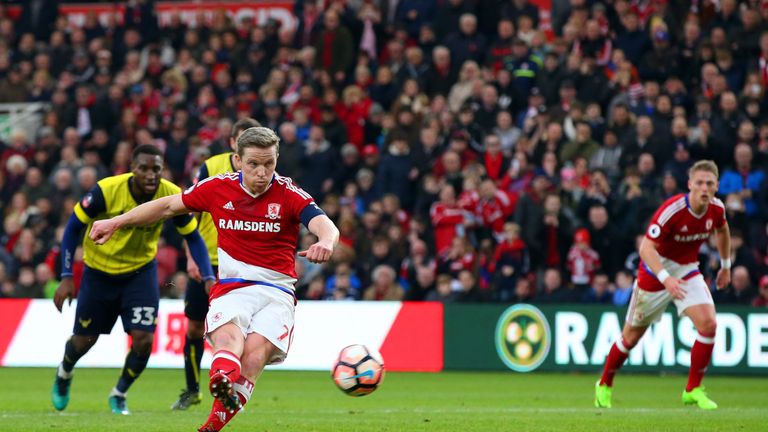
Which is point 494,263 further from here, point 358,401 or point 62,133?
point 62,133

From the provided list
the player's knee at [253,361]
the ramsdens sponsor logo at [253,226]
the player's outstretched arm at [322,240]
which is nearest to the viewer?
the player's outstretched arm at [322,240]

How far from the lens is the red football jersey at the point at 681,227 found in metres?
12.6

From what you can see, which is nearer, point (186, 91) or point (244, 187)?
point (244, 187)

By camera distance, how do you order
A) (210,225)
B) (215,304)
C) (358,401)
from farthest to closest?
(358,401)
(210,225)
(215,304)

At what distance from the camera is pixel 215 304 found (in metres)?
8.44

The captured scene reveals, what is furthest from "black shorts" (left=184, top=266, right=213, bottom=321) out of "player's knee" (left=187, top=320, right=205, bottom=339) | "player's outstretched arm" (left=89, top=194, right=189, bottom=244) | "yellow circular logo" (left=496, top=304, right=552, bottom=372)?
"yellow circular logo" (left=496, top=304, right=552, bottom=372)

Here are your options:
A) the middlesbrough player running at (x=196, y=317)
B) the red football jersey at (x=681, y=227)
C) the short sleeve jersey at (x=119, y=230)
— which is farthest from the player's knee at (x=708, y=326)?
the short sleeve jersey at (x=119, y=230)

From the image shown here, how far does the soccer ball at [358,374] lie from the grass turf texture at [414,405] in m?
1.32

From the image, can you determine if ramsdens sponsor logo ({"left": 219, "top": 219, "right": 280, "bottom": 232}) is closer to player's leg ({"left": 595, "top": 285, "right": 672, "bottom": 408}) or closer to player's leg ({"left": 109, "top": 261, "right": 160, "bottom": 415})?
player's leg ({"left": 109, "top": 261, "right": 160, "bottom": 415})

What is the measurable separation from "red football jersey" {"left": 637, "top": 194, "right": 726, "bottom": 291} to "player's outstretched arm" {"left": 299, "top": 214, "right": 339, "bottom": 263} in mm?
5156

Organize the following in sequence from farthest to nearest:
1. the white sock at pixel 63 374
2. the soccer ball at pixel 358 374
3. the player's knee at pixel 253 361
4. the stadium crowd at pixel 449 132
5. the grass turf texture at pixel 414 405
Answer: the stadium crowd at pixel 449 132 → the white sock at pixel 63 374 → the grass turf texture at pixel 414 405 → the soccer ball at pixel 358 374 → the player's knee at pixel 253 361

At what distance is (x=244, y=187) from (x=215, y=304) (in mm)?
795

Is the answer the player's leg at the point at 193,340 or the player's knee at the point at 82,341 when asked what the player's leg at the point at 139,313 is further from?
the player's leg at the point at 193,340

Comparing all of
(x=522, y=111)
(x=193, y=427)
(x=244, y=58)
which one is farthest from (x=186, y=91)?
(x=193, y=427)
